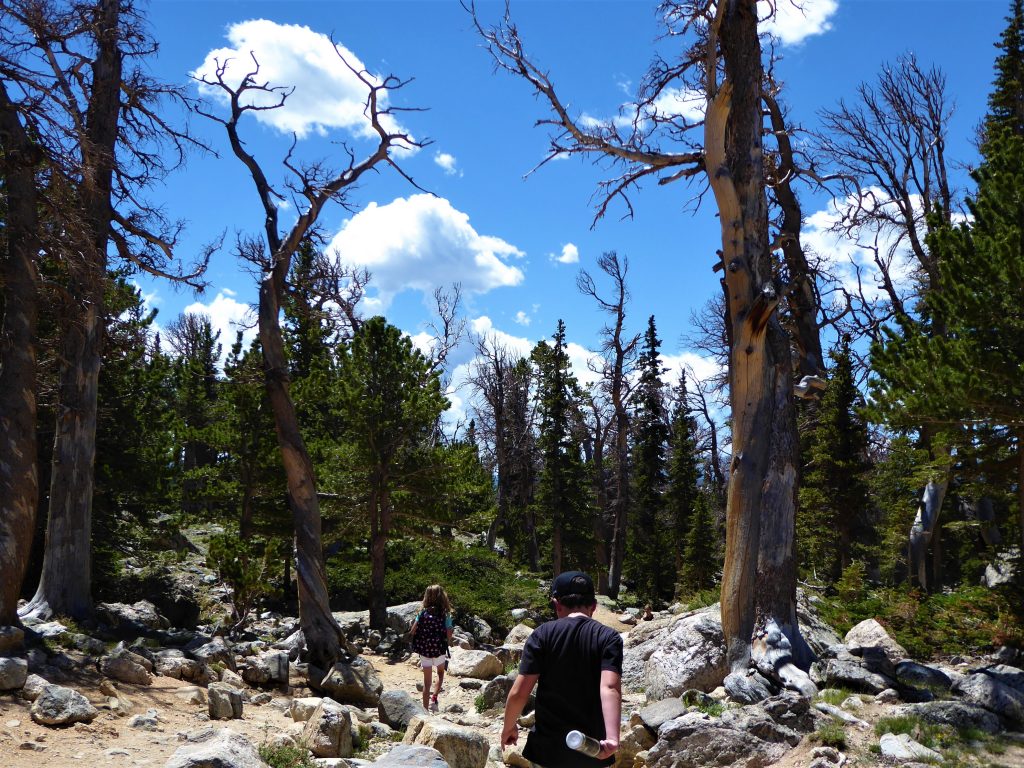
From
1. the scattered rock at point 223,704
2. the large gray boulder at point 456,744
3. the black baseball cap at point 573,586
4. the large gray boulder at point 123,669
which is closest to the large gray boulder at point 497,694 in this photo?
the large gray boulder at point 456,744

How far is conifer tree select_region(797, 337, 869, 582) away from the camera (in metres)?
23.9

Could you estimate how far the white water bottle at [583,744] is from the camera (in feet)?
11.2

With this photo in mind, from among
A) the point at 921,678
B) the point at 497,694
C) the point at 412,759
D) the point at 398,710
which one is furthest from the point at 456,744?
the point at 921,678

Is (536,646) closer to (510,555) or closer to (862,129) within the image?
(862,129)

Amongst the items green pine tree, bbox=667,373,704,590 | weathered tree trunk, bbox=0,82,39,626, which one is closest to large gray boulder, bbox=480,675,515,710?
weathered tree trunk, bbox=0,82,39,626

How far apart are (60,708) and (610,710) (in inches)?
225

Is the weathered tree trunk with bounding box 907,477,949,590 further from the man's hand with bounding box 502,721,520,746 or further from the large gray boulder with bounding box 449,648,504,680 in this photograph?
the man's hand with bounding box 502,721,520,746

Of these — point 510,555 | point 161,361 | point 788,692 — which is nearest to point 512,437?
point 510,555

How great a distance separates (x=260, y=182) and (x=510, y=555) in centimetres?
2949

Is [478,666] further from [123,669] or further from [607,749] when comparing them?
[607,749]

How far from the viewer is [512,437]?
39750 millimetres

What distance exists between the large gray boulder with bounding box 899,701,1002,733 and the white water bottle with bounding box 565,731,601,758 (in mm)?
4583

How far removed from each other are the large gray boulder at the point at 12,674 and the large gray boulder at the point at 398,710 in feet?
12.8

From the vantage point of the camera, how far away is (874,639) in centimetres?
1093
